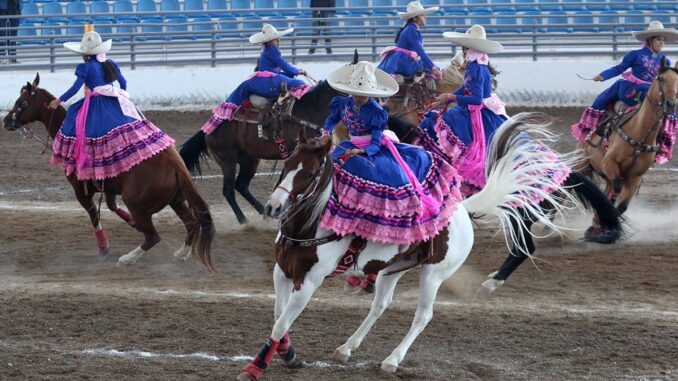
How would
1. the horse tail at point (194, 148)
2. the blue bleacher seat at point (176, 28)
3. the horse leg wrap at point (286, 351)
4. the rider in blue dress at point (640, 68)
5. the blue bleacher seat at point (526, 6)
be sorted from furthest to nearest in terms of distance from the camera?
the blue bleacher seat at point (176, 28)
the blue bleacher seat at point (526, 6)
the horse tail at point (194, 148)
the rider in blue dress at point (640, 68)
the horse leg wrap at point (286, 351)

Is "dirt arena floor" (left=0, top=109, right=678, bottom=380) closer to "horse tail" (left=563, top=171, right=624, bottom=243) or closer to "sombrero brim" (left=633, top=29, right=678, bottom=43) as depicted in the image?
"horse tail" (left=563, top=171, right=624, bottom=243)

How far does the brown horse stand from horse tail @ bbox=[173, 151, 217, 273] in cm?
472

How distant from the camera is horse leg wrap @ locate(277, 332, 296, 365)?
6.98 metres

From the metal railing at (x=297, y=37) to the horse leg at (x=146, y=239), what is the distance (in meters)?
9.53

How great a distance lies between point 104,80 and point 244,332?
3.78 meters

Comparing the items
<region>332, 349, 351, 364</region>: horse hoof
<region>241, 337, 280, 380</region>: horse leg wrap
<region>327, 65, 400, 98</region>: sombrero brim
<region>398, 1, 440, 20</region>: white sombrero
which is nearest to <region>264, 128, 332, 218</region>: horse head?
<region>327, 65, 400, 98</region>: sombrero brim

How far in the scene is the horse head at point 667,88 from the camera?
11.2m

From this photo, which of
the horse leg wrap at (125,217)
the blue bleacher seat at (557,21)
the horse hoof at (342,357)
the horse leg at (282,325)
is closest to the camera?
the horse leg at (282,325)

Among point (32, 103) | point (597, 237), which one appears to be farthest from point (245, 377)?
point (597, 237)

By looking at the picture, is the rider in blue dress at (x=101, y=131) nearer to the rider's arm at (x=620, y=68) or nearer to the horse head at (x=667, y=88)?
the rider's arm at (x=620, y=68)

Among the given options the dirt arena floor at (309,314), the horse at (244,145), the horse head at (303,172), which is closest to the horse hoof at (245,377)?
the dirt arena floor at (309,314)

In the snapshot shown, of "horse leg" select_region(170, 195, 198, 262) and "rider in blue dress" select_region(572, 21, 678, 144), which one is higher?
"rider in blue dress" select_region(572, 21, 678, 144)

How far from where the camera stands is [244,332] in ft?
26.0

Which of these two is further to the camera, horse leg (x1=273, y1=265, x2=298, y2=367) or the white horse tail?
the white horse tail
